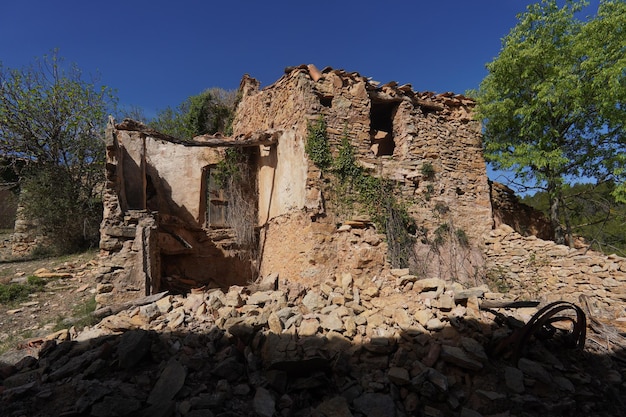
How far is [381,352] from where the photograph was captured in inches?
151

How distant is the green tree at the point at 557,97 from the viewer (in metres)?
7.55

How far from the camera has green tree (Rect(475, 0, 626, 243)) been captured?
755cm

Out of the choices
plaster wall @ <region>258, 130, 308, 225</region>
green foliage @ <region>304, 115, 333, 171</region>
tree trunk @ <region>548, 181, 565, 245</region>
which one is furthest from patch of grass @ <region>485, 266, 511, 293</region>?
plaster wall @ <region>258, 130, 308, 225</region>

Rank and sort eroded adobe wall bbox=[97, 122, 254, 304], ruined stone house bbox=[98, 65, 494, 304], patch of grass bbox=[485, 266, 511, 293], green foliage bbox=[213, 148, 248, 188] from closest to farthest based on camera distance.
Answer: eroded adobe wall bbox=[97, 122, 254, 304], ruined stone house bbox=[98, 65, 494, 304], patch of grass bbox=[485, 266, 511, 293], green foliage bbox=[213, 148, 248, 188]

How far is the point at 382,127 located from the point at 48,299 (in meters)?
9.45

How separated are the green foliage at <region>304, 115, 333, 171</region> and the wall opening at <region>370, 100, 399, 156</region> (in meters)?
1.86

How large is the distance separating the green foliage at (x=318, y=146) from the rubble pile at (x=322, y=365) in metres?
3.33

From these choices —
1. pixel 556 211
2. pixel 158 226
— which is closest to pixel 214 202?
pixel 158 226

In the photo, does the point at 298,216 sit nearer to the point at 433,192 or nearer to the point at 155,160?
the point at 433,192

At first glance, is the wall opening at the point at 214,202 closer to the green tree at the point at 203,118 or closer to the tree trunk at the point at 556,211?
the green tree at the point at 203,118

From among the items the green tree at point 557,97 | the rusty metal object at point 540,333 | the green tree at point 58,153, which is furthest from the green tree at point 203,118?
the rusty metal object at point 540,333

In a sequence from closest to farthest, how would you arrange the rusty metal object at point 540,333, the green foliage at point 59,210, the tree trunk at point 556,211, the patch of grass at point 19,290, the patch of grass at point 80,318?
the rusty metal object at point 540,333, the patch of grass at point 80,318, the patch of grass at point 19,290, the tree trunk at point 556,211, the green foliage at point 59,210

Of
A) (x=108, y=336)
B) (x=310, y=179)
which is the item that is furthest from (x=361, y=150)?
(x=108, y=336)

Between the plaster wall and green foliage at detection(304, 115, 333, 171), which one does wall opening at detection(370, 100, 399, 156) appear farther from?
the plaster wall
